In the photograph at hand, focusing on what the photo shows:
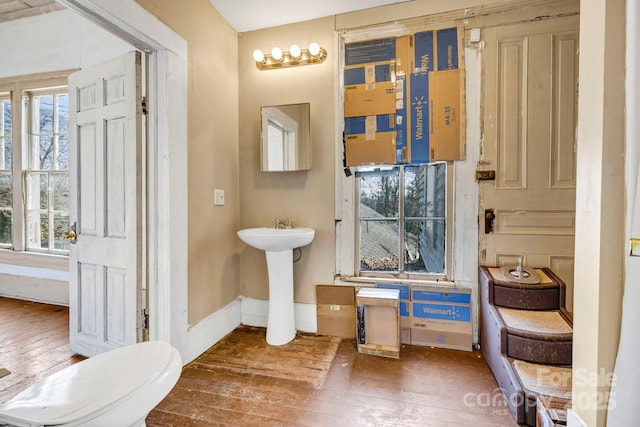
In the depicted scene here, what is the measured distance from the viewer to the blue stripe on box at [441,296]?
Answer: 2115 mm

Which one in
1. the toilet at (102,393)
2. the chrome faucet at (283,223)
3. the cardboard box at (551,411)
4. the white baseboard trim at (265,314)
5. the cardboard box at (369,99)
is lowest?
the white baseboard trim at (265,314)

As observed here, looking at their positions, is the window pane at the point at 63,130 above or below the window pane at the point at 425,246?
above

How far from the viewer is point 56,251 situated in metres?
2.97

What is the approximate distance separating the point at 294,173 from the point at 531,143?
1767 mm

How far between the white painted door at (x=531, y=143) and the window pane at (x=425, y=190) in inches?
11.0

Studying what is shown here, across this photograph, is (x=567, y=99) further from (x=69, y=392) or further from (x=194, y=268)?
(x=69, y=392)

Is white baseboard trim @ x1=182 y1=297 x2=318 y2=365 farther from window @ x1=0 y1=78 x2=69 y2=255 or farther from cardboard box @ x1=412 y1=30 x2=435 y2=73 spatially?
cardboard box @ x1=412 y1=30 x2=435 y2=73

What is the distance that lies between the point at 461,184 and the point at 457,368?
1.27 m

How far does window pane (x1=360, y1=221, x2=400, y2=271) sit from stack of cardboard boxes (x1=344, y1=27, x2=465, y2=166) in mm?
524

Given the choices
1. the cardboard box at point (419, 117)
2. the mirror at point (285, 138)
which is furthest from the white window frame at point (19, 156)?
the cardboard box at point (419, 117)

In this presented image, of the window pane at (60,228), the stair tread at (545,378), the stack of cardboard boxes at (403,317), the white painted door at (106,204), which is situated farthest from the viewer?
the window pane at (60,228)

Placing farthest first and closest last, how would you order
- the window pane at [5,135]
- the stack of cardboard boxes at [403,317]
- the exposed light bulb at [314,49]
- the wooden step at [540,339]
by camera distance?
1. the window pane at [5,135]
2. the exposed light bulb at [314,49]
3. the stack of cardboard boxes at [403,317]
4. the wooden step at [540,339]

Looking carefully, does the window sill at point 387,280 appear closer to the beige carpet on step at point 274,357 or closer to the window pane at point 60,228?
the beige carpet on step at point 274,357

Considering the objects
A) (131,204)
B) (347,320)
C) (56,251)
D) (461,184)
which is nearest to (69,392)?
(131,204)
